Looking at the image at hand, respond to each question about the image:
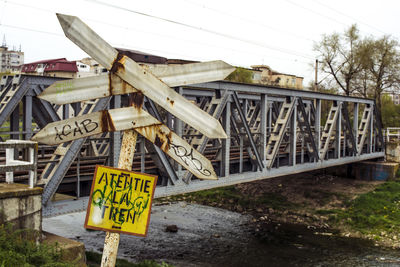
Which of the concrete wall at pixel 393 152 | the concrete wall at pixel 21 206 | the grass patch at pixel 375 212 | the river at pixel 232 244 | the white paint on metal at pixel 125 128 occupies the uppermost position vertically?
the white paint on metal at pixel 125 128

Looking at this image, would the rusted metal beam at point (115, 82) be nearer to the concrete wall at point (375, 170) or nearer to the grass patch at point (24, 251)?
the grass patch at point (24, 251)

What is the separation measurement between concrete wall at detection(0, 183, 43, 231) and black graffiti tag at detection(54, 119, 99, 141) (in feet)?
8.53

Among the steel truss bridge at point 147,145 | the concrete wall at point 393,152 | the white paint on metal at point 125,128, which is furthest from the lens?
the concrete wall at point 393,152

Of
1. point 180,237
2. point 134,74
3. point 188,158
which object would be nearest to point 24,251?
point 188,158

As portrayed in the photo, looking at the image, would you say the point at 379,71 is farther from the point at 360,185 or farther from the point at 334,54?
the point at 360,185

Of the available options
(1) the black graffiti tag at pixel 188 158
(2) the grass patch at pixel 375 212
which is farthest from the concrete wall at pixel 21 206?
(2) the grass patch at pixel 375 212

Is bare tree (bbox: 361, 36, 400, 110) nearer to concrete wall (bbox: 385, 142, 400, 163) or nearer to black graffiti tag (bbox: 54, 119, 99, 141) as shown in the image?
concrete wall (bbox: 385, 142, 400, 163)

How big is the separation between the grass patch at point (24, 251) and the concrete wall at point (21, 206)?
15cm

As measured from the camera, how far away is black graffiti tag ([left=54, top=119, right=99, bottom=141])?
5406 mm

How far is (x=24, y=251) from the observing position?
23.7 ft

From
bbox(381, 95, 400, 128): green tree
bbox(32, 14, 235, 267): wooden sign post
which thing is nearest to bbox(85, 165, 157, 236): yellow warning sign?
bbox(32, 14, 235, 267): wooden sign post

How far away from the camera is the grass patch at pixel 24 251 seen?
6698mm

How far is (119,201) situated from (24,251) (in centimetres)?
307

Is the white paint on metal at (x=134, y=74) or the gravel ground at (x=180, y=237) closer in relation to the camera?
the white paint on metal at (x=134, y=74)
